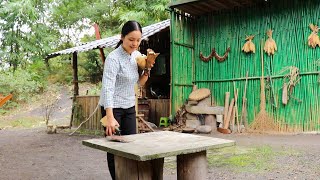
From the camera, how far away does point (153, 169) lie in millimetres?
2977

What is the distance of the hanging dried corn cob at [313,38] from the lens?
8179 mm

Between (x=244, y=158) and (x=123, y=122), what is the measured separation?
300cm

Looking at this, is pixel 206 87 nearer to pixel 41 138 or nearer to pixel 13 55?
pixel 41 138

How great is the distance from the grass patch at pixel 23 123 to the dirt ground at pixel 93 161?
5826 mm

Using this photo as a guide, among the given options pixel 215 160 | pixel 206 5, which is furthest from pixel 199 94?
pixel 215 160

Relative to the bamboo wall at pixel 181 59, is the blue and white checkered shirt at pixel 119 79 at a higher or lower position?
lower

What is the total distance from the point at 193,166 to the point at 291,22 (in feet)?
24.2

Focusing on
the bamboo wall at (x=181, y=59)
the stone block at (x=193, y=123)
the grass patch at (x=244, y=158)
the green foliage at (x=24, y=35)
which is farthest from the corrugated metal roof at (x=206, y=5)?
the green foliage at (x=24, y=35)

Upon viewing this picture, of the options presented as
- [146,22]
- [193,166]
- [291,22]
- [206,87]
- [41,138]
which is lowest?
[41,138]

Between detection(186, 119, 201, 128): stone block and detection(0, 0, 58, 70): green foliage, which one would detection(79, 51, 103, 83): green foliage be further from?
detection(186, 119, 201, 128): stone block

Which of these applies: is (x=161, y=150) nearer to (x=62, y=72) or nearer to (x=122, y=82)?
(x=122, y=82)

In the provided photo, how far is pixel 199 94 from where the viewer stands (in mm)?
9875

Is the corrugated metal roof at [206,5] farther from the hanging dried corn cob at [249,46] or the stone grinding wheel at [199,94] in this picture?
the stone grinding wheel at [199,94]

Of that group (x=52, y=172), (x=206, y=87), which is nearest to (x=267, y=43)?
(x=206, y=87)
